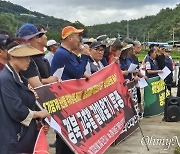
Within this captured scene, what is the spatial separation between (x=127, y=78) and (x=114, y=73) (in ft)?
4.62

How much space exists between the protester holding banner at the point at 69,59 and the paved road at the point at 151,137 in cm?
158

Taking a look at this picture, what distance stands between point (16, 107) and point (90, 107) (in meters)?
2.05

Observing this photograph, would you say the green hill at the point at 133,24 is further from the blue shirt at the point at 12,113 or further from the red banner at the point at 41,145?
the blue shirt at the point at 12,113

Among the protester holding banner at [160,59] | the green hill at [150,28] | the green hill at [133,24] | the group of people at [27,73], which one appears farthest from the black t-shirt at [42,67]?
the green hill at [150,28]

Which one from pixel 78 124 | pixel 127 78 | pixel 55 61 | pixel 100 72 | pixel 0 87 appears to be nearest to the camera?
pixel 0 87

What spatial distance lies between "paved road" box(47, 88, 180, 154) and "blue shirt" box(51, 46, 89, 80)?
64.1 inches

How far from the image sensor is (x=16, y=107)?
10.4ft

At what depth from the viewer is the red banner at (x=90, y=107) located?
166 inches

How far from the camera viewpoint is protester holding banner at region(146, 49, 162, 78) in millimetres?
9328

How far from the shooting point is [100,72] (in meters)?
5.86

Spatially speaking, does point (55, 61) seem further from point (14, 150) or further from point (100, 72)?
point (14, 150)

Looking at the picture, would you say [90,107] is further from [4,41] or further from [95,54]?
[4,41]

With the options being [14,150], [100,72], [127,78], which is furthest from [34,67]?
[127,78]

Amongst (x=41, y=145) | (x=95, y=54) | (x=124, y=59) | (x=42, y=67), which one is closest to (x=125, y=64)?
(x=124, y=59)
